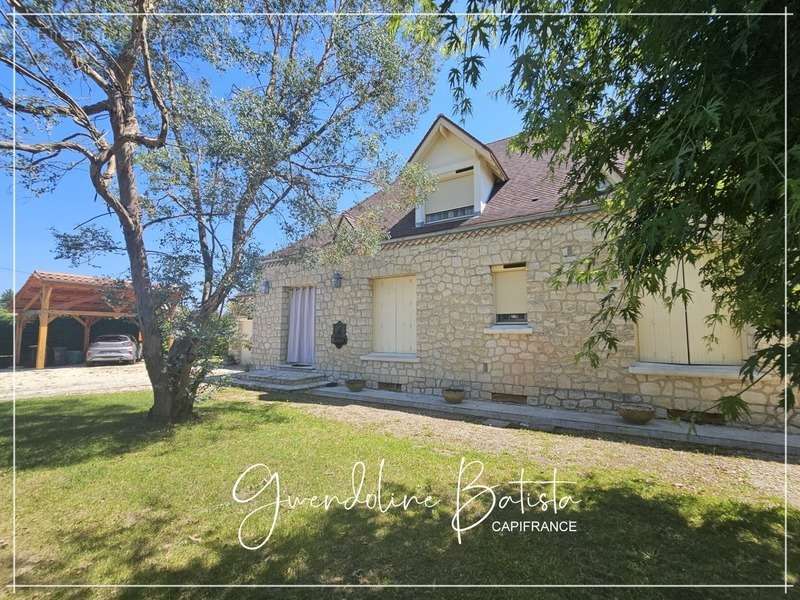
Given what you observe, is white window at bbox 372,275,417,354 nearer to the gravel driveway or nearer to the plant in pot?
the plant in pot

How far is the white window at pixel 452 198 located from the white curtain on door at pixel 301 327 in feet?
15.5

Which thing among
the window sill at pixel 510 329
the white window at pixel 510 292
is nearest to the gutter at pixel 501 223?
the white window at pixel 510 292

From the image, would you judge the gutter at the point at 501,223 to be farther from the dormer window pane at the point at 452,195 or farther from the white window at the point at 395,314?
the white window at the point at 395,314

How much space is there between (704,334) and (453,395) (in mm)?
4456

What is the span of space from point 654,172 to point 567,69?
188 cm

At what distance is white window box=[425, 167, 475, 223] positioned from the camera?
903 cm

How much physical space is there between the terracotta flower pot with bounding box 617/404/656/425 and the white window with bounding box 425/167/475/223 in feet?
17.3

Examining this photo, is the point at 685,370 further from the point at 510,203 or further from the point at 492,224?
the point at 510,203

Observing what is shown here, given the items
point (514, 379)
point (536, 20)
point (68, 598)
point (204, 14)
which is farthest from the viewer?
point (514, 379)

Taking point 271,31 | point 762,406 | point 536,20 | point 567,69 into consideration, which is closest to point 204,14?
point 271,31

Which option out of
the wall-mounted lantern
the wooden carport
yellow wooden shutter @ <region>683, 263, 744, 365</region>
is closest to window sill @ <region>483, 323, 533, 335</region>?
yellow wooden shutter @ <region>683, 263, 744, 365</region>

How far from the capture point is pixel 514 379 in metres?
7.60

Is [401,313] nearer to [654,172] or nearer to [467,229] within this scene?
[467,229]

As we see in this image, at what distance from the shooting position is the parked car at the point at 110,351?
16.1m
